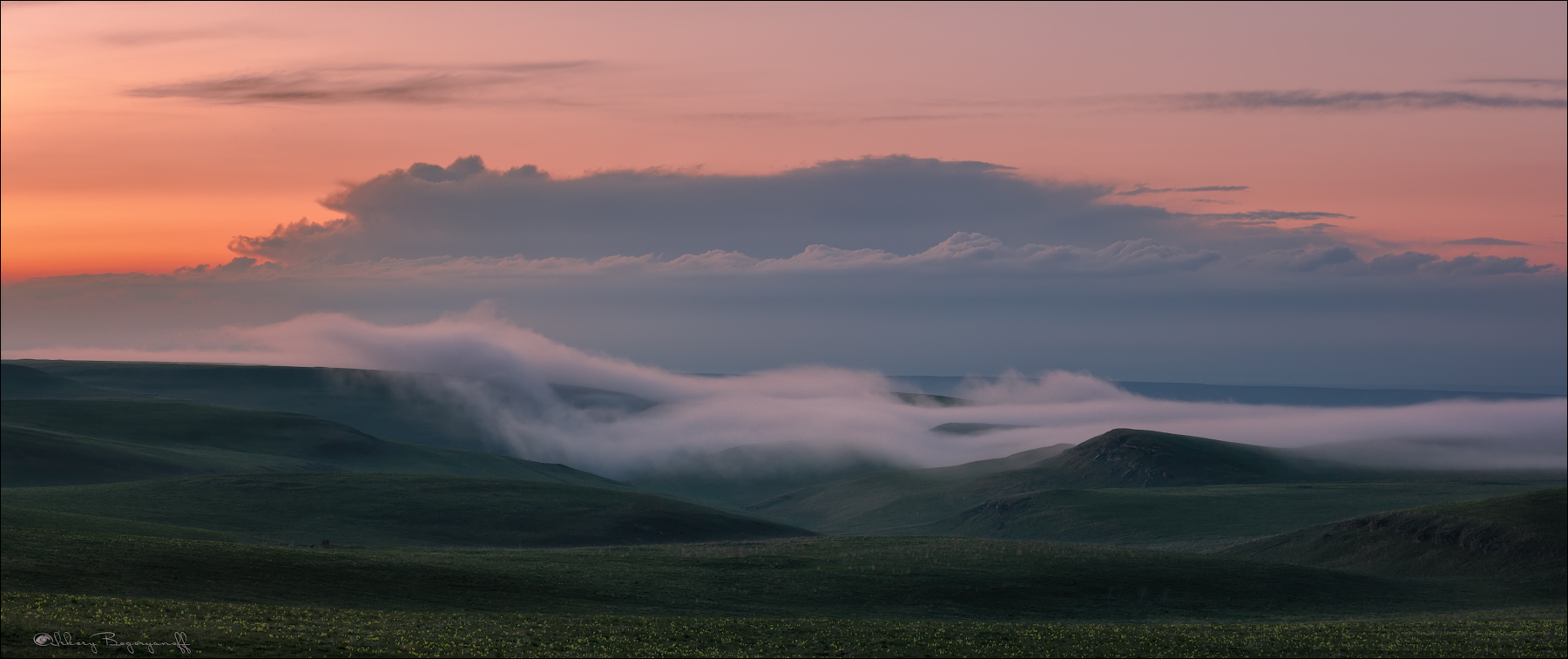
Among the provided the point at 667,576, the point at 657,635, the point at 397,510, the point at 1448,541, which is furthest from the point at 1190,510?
the point at 657,635

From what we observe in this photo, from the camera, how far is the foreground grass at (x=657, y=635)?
38188mm

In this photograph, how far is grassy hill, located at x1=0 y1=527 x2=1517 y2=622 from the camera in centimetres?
5775

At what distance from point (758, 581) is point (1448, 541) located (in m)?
79.2

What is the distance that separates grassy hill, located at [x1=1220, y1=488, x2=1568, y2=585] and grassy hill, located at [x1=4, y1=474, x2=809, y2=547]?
63814mm

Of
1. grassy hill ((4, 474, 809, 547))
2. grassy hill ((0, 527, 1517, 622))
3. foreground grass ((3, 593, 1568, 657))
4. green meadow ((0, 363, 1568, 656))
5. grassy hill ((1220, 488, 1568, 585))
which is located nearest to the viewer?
foreground grass ((3, 593, 1568, 657))

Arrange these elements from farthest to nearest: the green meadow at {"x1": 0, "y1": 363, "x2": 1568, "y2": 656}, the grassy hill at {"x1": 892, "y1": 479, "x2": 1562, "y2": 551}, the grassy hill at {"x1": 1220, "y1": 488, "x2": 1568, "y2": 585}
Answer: the grassy hill at {"x1": 892, "y1": 479, "x2": 1562, "y2": 551} < the grassy hill at {"x1": 1220, "y1": 488, "x2": 1568, "y2": 585} < the green meadow at {"x1": 0, "y1": 363, "x2": 1568, "y2": 656}

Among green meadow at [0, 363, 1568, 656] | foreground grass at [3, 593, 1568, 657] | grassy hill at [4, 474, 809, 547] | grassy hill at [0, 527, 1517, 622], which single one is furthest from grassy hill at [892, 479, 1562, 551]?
foreground grass at [3, 593, 1568, 657]

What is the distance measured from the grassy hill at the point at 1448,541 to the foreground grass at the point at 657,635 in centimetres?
5234

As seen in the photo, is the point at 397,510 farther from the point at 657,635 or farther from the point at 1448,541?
the point at 1448,541

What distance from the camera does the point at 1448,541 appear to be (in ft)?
373

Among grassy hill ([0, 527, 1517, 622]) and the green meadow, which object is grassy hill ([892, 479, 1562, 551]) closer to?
the green meadow

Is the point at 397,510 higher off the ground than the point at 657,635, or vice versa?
the point at 657,635

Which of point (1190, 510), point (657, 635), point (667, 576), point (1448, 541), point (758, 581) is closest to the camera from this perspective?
point (657, 635)

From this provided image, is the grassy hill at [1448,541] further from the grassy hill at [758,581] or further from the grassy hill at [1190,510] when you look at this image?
the grassy hill at [1190,510]
